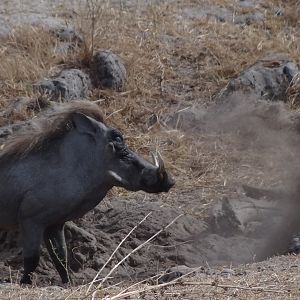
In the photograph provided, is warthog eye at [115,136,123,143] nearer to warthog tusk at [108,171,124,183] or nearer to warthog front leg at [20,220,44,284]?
warthog tusk at [108,171,124,183]

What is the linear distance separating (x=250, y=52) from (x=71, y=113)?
5652 millimetres

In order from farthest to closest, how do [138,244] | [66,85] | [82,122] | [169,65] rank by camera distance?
1. [169,65]
2. [66,85]
3. [138,244]
4. [82,122]

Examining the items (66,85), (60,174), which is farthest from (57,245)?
(66,85)

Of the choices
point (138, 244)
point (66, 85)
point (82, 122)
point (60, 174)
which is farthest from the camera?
point (66, 85)

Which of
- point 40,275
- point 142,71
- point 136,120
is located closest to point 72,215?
point 40,275

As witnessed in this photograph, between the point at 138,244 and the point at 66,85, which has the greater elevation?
the point at 138,244

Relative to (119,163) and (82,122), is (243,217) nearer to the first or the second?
(119,163)

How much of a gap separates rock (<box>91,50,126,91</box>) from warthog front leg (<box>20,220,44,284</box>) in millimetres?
4669

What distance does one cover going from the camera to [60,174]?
274 inches

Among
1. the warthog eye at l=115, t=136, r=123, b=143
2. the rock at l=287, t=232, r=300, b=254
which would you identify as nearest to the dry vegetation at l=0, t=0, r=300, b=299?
the rock at l=287, t=232, r=300, b=254

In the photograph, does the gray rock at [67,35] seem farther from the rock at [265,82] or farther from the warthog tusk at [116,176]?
the warthog tusk at [116,176]

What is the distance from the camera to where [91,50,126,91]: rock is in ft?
37.5

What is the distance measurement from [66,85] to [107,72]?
671mm

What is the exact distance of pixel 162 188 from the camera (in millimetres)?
7301
